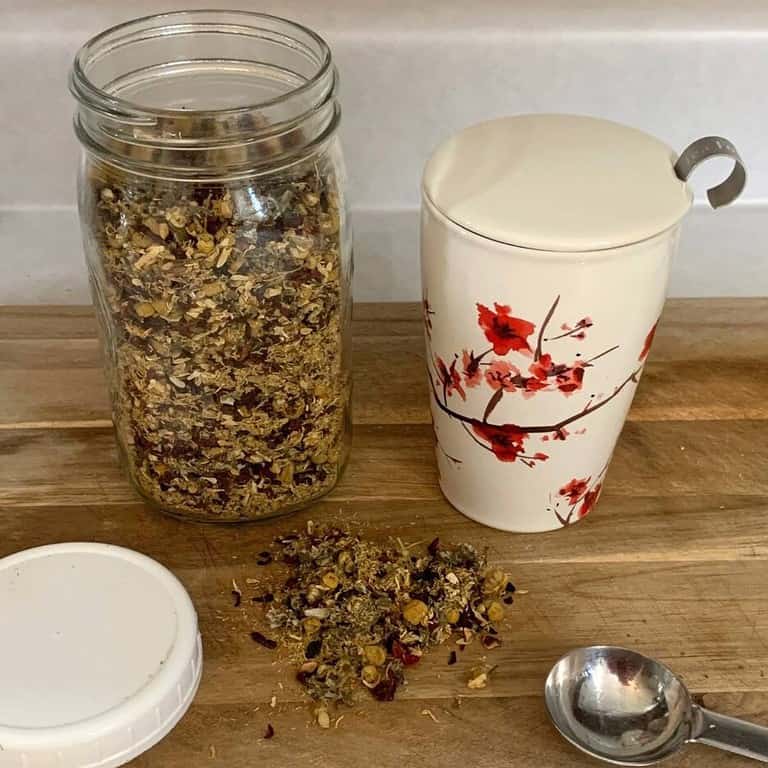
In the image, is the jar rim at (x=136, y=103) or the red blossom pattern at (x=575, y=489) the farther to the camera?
the red blossom pattern at (x=575, y=489)

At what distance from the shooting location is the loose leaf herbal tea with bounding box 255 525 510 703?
67cm

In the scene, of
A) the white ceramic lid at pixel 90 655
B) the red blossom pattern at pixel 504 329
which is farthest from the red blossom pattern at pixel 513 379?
the white ceramic lid at pixel 90 655

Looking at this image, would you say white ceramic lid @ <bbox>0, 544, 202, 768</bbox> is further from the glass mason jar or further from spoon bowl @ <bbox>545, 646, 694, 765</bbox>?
spoon bowl @ <bbox>545, 646, 694, 765</bbox>

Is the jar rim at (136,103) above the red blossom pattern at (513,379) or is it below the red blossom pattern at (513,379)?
above

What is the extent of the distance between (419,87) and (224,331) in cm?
39

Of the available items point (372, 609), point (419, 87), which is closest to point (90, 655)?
point (372, 609)

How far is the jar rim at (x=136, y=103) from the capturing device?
0.62 meters

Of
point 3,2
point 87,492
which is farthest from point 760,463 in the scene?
point 3,2

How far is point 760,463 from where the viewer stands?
33.1 inches

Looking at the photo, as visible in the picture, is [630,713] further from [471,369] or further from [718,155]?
[718,155]

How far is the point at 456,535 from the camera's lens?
2.56 ft

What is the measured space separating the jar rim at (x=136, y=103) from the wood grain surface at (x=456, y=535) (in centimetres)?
30

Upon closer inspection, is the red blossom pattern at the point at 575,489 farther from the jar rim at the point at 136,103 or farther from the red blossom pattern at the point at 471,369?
the jar rim at the point at 136,103

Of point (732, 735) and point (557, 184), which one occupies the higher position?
point (557, 184)
